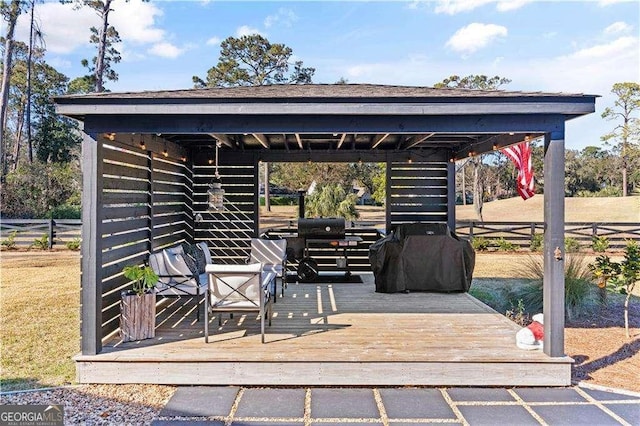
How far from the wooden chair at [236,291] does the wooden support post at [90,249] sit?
97 cm

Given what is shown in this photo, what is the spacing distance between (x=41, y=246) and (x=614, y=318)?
14.3m

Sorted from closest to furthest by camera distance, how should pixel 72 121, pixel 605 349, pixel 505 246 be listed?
pixel 605 349 → pixel 505 246 → pixel 72 121

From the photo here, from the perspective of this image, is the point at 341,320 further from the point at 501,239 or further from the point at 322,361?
the point at 501,239

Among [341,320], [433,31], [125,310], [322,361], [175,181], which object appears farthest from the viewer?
[433,31]

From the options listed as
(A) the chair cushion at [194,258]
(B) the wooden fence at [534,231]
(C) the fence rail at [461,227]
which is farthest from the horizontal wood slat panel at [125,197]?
(B) the wooden fence at [534,231]

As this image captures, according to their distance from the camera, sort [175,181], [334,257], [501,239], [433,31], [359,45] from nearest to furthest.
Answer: [175,181], [334,257], [433,31], [501,239], [359,45]

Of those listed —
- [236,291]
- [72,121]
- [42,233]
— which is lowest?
[236,291]

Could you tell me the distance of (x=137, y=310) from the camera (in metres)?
4.49

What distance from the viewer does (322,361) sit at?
154 inches

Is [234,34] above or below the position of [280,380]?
above

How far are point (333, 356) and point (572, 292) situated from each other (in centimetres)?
408

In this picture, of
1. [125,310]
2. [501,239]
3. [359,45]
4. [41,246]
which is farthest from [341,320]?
[359,45]

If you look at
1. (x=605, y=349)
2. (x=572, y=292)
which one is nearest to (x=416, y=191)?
(x=572, y=292)

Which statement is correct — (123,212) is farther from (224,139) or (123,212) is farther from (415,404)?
(415,404)
